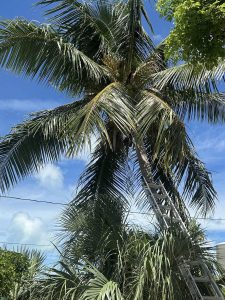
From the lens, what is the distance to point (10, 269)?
1259 centimetres

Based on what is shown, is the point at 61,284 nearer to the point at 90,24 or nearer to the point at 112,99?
the point at 112,99

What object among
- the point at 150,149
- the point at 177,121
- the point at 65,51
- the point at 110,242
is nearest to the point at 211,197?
the point at 150,149

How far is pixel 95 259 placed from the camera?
32.2 ft

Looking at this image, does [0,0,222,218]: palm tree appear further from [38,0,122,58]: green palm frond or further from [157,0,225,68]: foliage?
[157,0,225,68]: foliage

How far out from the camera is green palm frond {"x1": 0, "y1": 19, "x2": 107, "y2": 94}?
11211 mm

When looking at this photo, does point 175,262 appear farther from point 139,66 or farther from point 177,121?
point 139,66

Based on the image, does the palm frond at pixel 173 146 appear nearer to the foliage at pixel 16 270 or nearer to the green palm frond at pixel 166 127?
the green palm frond at pixel 166 127

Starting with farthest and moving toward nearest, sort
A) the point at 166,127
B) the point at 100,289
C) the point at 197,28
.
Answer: the point at 166,127
the point at 100,289
the point at 197,28

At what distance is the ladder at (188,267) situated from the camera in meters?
9.20

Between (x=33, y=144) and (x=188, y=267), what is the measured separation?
4544 mm

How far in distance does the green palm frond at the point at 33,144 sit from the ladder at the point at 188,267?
227cm

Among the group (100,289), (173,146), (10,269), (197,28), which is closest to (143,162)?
(173,146)

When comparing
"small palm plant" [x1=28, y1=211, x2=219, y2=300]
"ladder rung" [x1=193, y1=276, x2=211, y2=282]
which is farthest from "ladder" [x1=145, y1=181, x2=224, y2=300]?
"small palm plant" [x1=28, y1=211, x2=219, y2=300]

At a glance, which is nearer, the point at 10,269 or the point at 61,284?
the point at 61,284
